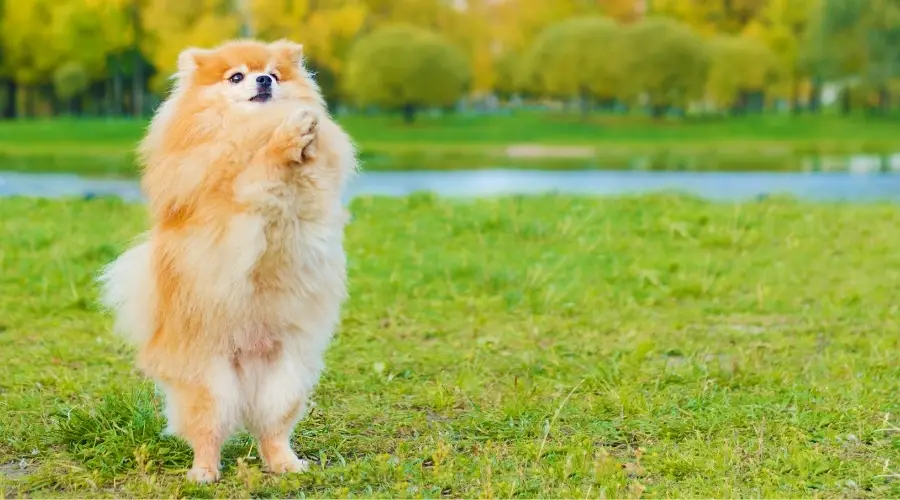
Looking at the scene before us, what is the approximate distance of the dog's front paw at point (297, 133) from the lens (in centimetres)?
366

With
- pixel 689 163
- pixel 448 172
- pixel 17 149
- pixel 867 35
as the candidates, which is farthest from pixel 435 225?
pixel 867 35

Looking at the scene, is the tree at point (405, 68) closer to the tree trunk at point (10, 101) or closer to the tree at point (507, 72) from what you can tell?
the tree at point (507, 72)

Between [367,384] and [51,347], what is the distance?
75.0 inches

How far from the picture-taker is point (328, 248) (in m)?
3.87

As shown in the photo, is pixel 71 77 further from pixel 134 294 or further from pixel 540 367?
pixel 134 294

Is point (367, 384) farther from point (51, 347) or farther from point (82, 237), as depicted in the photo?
point (82, 237)

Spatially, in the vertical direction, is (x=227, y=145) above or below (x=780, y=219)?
above

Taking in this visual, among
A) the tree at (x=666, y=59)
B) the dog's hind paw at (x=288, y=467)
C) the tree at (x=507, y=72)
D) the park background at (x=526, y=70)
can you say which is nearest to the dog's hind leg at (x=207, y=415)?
the dog's hind paw at (x=288, y=467)

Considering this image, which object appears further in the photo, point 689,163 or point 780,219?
point 689,163

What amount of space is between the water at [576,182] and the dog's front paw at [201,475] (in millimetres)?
12932

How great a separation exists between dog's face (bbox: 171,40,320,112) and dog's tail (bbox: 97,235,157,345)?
648 millimetres

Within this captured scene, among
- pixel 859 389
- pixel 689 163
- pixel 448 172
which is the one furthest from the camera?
pixel 689 163

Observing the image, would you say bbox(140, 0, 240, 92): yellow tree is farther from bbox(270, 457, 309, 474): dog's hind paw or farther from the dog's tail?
bbox(270, 457, 309, 474): dog's hind paw

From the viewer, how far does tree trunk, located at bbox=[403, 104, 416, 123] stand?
114 ft
